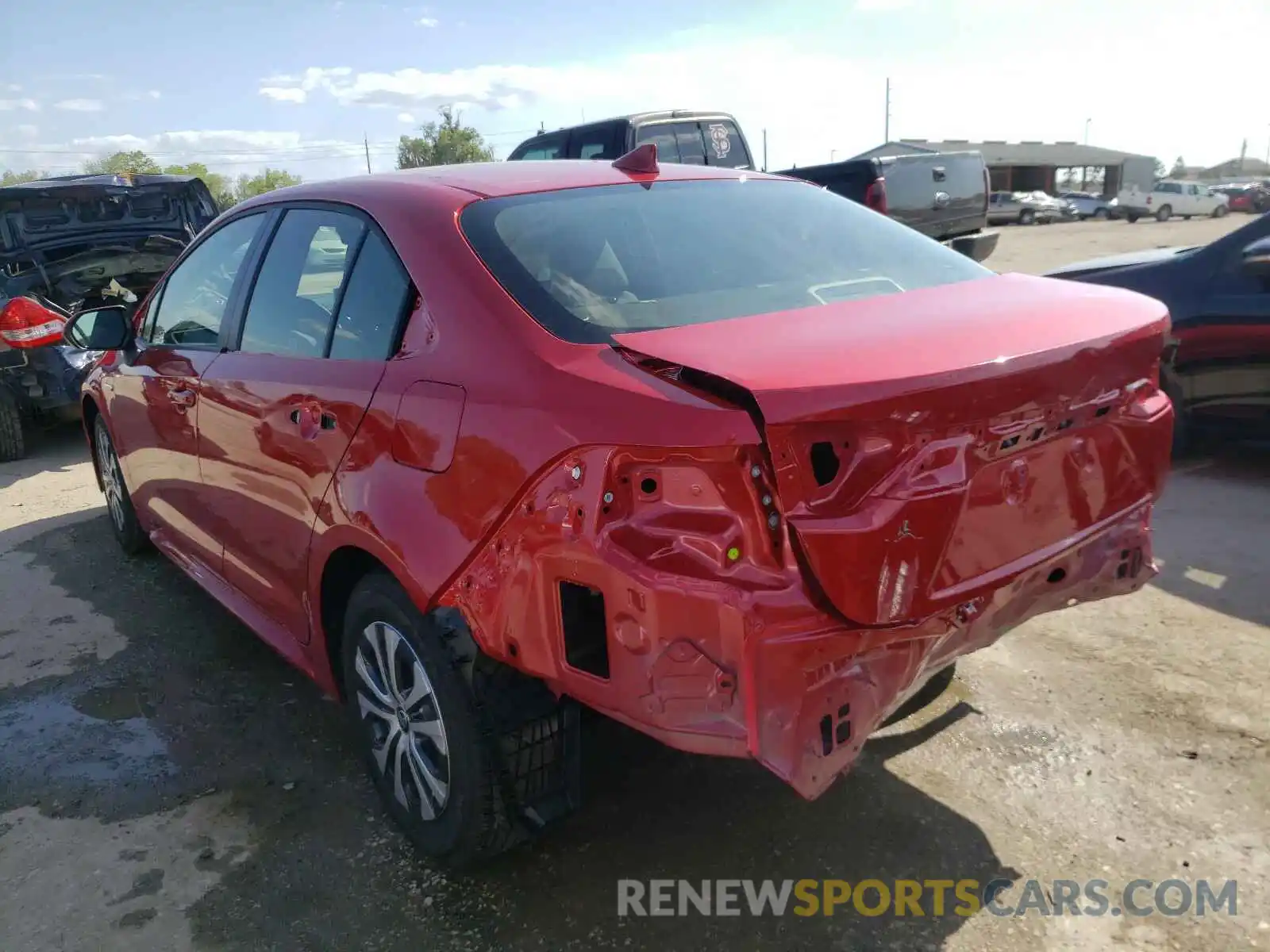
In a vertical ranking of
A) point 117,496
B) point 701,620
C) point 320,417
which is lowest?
point 117,496

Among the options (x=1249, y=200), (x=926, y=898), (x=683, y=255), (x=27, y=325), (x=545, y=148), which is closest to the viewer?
(x=926, y=898)

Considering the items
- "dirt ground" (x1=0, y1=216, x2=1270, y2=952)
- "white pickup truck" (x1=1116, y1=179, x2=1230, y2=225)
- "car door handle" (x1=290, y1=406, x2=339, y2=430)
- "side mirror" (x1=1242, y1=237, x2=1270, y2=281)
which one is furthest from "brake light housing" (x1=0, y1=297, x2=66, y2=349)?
"white pickup truck" (x1=1116, y1=179, x2=1230, y2=225)

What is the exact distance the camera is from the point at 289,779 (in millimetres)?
3068

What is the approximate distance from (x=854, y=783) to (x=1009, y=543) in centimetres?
109

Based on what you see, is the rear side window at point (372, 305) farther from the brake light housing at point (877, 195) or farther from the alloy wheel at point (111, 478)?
the brake light housing at point (877, 195)

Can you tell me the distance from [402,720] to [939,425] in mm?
1594

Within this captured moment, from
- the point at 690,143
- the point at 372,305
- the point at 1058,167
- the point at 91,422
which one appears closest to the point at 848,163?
the point at 690,143

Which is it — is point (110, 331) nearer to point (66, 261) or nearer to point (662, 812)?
point (662, 812)

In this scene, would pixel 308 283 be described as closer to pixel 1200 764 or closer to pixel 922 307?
pixel 922 307

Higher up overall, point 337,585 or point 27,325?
point 27,325

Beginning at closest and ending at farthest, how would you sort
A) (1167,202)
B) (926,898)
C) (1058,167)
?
(926,898), (1167,202), (1058,167)

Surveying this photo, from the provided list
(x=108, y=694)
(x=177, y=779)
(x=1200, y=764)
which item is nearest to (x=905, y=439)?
(x=1200, y=764)

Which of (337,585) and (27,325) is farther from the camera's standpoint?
(27,325)

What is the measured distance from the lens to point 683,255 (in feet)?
8.64
